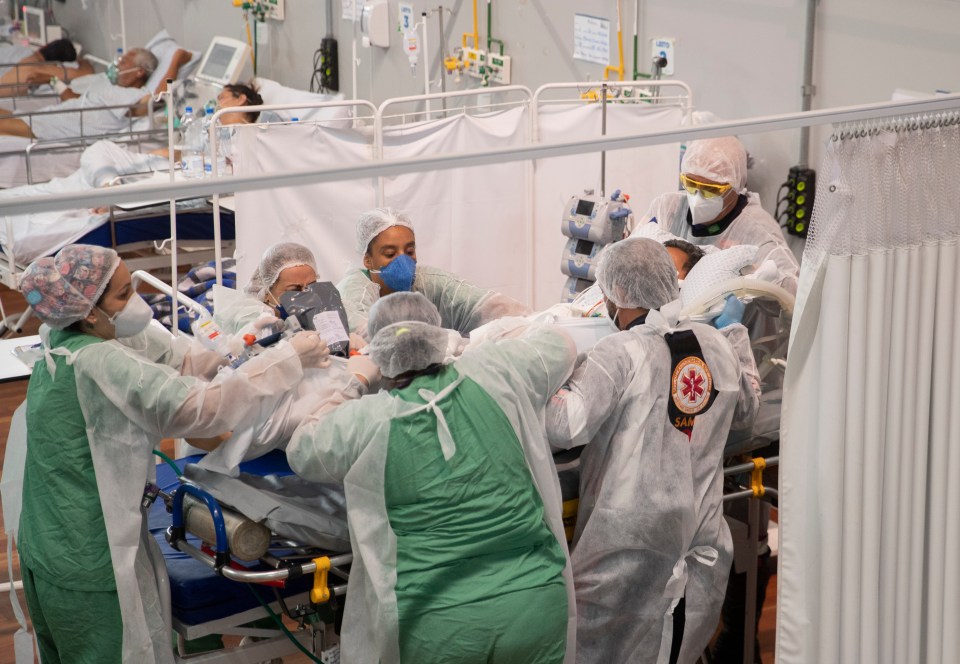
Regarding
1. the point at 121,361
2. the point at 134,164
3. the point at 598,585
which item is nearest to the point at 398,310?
the point at 121,361

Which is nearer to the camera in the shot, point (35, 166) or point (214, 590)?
point (214, 590)

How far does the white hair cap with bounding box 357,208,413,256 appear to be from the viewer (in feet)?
12.9

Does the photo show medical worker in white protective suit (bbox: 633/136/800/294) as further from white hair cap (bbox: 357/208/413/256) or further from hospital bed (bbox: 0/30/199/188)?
hospital bed (bbox: 0/30/199/188)

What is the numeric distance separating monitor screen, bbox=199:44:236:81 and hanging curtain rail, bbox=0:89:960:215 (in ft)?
23.7

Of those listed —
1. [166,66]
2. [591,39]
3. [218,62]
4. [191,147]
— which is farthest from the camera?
[166,66]

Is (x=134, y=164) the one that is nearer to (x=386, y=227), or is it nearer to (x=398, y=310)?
(x=386, y=227)

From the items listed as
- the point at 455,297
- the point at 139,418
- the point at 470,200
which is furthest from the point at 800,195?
the point at 139,418

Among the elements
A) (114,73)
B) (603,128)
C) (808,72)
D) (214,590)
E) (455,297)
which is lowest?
(214,590)

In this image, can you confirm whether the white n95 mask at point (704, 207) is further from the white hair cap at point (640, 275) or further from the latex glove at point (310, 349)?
the latex glove at point (310, 349)

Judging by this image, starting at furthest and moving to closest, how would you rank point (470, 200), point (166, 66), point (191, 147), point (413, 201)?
point (166, 66)
point (191, 147)
point (470, 200)
point (413, 201)

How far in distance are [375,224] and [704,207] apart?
1.24 meters

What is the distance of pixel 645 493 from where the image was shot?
2869mm

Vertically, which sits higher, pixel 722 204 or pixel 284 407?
pixel 722 204

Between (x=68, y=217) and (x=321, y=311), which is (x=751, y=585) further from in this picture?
(x=68, y=217)
